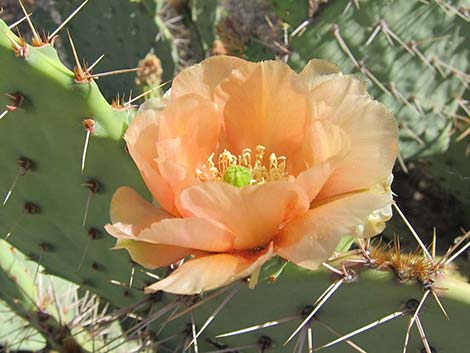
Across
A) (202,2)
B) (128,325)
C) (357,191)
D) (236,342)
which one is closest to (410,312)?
(357,191)

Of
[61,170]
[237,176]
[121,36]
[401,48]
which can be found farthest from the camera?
[121,36]

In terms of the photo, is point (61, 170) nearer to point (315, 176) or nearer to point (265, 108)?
point (265, 108)

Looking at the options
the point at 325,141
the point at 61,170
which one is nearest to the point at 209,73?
the point at 325,141

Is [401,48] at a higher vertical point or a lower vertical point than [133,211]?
lower

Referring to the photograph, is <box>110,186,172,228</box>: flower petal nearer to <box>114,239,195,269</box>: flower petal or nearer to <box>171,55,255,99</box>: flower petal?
<box>114,239,195,269</box>: flower petal

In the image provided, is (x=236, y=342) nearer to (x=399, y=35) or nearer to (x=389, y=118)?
(x=389, y=118)

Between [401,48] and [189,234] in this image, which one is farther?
[401,48]

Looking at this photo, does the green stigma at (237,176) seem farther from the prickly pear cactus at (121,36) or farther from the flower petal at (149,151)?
the prickly pear cactus at (121,36)
